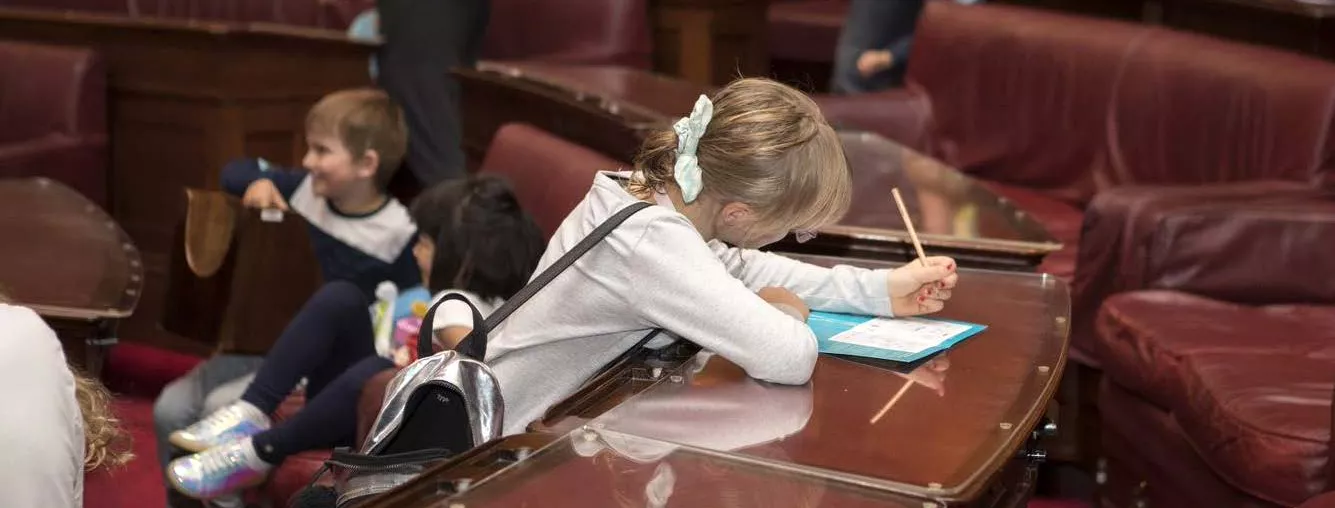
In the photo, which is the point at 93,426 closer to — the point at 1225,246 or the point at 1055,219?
the point at 1225,246

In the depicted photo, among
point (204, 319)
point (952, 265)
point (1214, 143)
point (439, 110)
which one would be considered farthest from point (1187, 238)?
point (439, 110)

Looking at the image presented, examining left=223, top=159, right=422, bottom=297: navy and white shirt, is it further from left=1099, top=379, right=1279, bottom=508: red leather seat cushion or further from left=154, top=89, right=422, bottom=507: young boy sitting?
left=1099, top=379, right=1279, bottom=508: red leather seat cushion

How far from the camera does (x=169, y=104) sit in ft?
16.0

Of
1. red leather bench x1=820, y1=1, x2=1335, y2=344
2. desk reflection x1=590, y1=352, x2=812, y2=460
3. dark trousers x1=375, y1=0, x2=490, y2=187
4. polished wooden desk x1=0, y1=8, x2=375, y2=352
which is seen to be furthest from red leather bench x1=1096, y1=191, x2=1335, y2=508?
polished wooden desk x1=0, y1=8, x2=375, y2=352

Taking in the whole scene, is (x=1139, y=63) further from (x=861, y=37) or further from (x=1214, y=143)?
(x=861, y=37)

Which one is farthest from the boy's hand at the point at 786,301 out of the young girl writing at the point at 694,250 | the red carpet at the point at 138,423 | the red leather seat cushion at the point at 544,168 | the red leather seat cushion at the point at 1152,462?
the red carpet at the point at 138,423

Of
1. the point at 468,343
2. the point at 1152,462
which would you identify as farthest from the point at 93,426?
the point at 1152,462

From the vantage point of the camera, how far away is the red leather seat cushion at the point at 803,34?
21.6 ft

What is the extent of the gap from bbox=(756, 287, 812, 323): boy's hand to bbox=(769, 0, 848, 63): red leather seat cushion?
4.46 metres

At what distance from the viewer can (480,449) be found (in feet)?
5.40

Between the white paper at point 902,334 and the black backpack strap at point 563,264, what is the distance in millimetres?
382

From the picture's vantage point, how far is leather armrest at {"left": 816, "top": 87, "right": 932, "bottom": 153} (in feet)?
14.9

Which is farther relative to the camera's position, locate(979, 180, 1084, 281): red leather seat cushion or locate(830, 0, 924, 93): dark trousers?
locate(830, 0, 924, 93): dark trousers

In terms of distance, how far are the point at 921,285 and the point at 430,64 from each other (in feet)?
10.1
